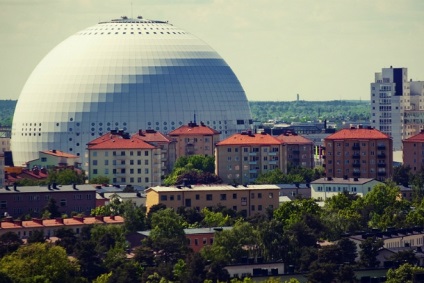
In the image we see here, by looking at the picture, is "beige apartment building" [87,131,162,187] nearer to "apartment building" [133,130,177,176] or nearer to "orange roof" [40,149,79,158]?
"apartment building" [133,130,177,176]

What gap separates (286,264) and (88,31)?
92747 millimetres

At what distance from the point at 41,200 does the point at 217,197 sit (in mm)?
9277

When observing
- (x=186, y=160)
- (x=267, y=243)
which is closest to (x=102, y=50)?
(x=186, y=160)

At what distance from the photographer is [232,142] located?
146 meters

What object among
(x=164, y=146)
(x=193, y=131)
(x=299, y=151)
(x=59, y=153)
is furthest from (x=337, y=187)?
(x=59, y=153)

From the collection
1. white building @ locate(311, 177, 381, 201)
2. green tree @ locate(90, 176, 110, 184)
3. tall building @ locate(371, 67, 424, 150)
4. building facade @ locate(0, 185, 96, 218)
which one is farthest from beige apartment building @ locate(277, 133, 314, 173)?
building facade @ locate(0, 185, 96, 218)

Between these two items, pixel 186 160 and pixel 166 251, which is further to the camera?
pixel 186 160

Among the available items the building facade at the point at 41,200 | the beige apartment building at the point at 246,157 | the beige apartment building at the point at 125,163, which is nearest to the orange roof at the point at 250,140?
the beige apartment building at the point at 246,157

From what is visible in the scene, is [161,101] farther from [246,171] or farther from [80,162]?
[246,171]

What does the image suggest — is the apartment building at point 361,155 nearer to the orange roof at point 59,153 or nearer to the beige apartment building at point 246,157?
the beige apartment building at point 246,157

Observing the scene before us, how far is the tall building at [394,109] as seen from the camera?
19362 cm

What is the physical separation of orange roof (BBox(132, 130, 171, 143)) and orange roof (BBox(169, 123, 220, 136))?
1248 mm

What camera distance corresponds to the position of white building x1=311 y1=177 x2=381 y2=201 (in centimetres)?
12938

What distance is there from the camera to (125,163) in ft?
472
